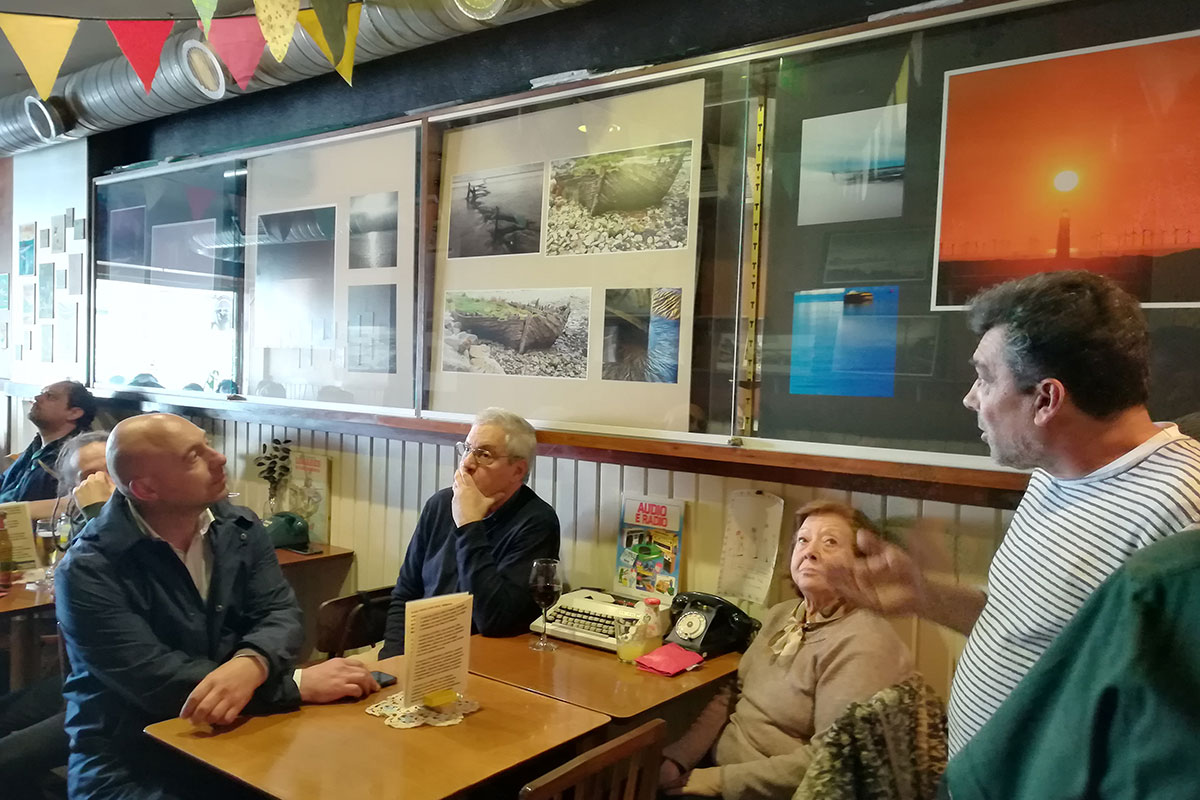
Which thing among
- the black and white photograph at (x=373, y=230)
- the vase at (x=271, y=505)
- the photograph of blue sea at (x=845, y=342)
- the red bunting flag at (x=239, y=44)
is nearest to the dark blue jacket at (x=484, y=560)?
the photograph of blue sea at (x=845, y=342)

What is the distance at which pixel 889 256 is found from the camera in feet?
7.02

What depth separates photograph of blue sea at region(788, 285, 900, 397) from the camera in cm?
214

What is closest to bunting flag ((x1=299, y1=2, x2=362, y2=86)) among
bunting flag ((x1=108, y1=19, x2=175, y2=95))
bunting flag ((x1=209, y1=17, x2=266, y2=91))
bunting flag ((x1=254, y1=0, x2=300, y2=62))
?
bunting flag ((x1=254, y1=0, x2=300, y2=62))

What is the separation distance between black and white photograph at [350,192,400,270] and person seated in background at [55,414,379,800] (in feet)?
4.76

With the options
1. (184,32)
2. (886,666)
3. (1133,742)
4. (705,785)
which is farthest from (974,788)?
(184,32)

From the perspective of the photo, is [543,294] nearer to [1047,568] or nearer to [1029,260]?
[1029,260]

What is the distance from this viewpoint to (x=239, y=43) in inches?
123

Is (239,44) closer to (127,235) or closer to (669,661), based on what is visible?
(127,235)

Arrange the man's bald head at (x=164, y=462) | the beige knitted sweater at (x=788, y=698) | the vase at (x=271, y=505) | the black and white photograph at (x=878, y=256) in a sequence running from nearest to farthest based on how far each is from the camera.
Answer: the man's bald head at (x=164, y=462), the beige knitted sweater at (x=788, y=698), the black and white photograph at (x=878, y=256), the vase at (x=271, y=505)

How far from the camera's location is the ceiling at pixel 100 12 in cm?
328

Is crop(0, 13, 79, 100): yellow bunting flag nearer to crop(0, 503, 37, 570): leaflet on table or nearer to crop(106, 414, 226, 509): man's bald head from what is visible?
crop(0, 503, 37, 570): leaflet on table

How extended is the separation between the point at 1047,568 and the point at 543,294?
5.94 ft

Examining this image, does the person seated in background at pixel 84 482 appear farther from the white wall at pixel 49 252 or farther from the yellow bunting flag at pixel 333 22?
the white wall at pixel 49 252

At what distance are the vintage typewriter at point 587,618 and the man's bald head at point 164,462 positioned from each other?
3.16 feet
